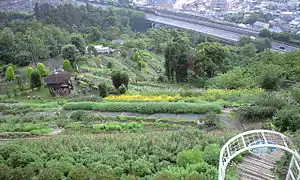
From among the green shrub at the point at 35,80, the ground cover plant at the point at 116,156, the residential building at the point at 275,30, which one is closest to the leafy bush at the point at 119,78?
the green shrub at the point at 35,80

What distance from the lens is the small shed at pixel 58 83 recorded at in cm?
2094

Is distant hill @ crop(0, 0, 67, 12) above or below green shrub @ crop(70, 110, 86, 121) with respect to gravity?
above

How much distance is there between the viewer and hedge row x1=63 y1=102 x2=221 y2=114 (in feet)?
48.1

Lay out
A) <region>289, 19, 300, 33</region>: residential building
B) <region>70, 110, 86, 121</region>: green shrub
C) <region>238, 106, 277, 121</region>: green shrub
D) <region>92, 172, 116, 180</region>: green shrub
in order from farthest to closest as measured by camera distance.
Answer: <region>289, 19, 300, 33</region>: residential building, <region>70, 110, 86, 121</region>: green shrub, <region>238, 106, 277, 121</region>: green shrub, <region>92, 172, 116, 180</region>: green shrub

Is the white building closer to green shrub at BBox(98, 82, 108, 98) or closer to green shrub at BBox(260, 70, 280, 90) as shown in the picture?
green shrub at BBox(260, 70, 280, 90)

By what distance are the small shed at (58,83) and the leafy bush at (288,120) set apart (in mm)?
14626

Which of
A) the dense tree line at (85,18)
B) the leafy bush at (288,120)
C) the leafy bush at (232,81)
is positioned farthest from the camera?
the dense tree line at (85,18)

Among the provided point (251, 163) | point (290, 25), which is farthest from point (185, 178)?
point (290, 25)

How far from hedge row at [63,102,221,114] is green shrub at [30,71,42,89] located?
22.0 ft

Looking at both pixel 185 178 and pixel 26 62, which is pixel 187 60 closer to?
pixel 26 62

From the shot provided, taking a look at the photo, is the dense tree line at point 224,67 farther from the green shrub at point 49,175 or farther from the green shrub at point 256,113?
the green shrub at point 49,175

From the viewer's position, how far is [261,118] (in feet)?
43.8

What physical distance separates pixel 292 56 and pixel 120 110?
52.5 ft

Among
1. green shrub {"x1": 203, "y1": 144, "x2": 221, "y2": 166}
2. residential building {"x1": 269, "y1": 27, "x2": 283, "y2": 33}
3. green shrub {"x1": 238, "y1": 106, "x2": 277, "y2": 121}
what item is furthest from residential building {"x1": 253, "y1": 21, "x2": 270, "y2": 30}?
green shrub {"x1": 203, "y1": 144, "x2": 221, "y2": 166}
